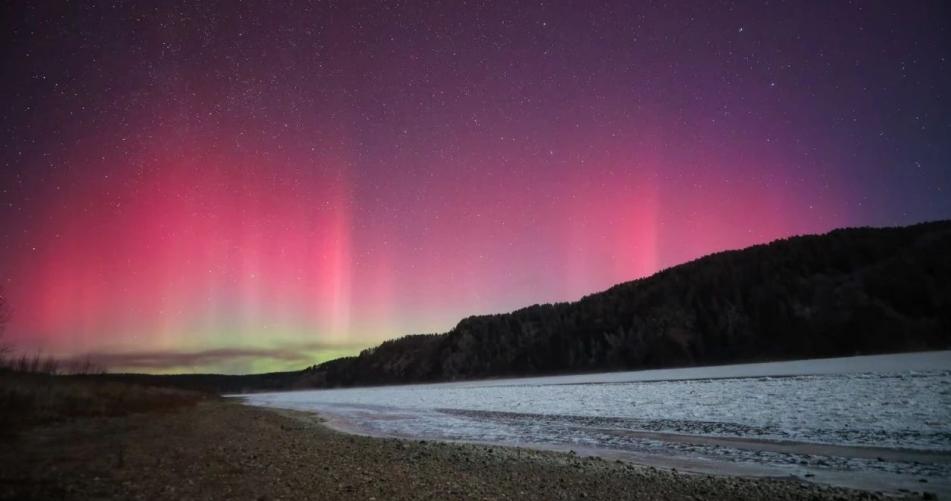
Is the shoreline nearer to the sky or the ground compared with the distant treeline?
nearer to the ground

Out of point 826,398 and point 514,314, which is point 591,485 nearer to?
point 826,398

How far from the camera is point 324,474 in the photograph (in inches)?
427

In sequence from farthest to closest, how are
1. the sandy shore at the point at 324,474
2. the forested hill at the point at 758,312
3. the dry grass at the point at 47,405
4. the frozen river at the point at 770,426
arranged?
the forested hill at the point at 758,312 < the dry grass at the point at 47,405 < the frozen river at the point at 770,426 < the sandy shore at the point at 324,474

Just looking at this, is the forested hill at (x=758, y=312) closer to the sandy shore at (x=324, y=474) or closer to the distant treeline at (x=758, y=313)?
the distant treeline at (x=758, y=313)

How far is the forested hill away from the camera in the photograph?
210 ft

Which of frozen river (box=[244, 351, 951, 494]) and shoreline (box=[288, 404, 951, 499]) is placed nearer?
shoreline (box=[288, 404, 951, 499])

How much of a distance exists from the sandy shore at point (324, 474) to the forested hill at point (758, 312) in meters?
63.2

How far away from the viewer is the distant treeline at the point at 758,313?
210 feet

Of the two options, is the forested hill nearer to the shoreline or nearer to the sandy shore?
the shoreline

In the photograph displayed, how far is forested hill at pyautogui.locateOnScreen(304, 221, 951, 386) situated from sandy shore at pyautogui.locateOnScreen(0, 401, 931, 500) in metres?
63.2

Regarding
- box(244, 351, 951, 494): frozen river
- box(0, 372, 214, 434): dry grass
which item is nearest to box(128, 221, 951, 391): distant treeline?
box(244, 351, 951, 494): frozen river

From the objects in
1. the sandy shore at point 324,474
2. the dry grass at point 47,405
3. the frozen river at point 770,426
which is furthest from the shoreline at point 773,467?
the dry grass at point 47,405

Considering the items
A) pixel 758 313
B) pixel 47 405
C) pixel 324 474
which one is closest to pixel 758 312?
pixel 758 313

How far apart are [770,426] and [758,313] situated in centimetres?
7524
